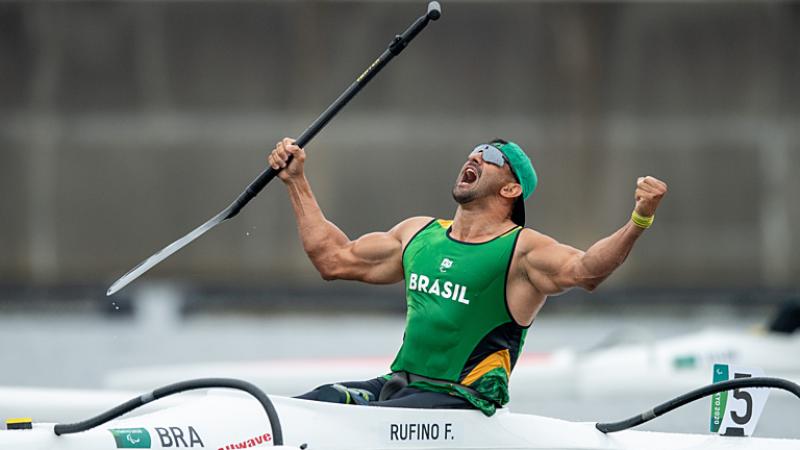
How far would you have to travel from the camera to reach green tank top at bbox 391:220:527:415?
6.76m

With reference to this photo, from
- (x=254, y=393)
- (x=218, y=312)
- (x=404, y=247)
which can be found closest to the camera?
(x=254, y=393)

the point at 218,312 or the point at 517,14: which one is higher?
the point at 517,14

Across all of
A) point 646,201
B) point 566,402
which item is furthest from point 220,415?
point 566,402

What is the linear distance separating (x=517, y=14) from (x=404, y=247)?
45.2 ft

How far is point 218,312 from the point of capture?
2027 cm

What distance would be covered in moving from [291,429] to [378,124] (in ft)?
47.6

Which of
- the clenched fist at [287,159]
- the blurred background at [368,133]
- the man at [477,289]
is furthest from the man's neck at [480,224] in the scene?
the blurred background at [368,133]

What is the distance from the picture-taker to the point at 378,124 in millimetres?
20766

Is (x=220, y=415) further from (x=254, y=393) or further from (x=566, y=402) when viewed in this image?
(x=566, y=402)

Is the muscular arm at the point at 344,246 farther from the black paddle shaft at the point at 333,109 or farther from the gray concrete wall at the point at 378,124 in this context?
the gray concrete wall at the point at 378,124

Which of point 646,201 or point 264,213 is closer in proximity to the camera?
point 646,201

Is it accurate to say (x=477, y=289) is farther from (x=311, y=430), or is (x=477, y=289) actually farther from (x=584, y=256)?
(x=311, y=430)

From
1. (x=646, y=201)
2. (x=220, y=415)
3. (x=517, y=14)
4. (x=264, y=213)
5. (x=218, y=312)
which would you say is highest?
(x=517, y=14)

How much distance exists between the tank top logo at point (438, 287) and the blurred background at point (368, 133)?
43.9ft
